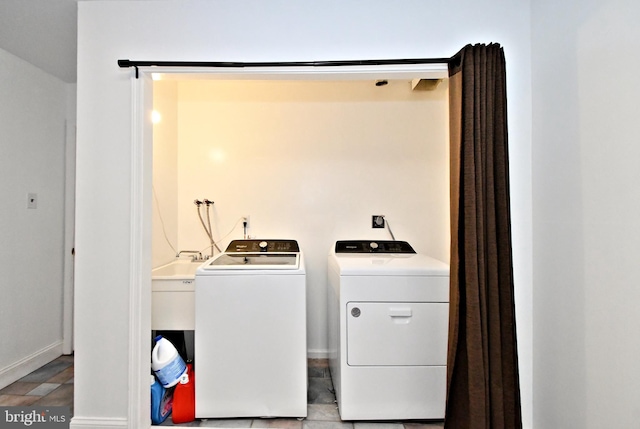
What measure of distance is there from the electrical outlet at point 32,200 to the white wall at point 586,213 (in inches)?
138

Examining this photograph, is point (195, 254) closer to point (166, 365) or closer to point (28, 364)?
point (166, 365)

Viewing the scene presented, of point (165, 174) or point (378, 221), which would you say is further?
point (378, 221)

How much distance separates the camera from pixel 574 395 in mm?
1396

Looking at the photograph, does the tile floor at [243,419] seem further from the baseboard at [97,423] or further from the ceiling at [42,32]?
the ceiling at [42,32]

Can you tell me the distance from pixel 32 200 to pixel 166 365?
1816mm

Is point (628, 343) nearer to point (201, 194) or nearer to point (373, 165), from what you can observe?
point (373, 165)

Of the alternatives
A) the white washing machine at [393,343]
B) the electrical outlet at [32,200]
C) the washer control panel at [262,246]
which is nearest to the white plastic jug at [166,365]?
the washer control panel at [262,246]

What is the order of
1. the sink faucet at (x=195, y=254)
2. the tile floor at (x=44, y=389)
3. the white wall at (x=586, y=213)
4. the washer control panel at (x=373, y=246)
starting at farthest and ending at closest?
1. the sink faucet at (x=195, y=254)
2. the washer control panel at (x=373, y=246)
3. the tile floor at (x=44, y=389)
4. the white wall at (x=586, y=213)

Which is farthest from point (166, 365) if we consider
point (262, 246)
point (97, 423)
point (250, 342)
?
point (262, 246)

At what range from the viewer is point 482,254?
59.9 inches

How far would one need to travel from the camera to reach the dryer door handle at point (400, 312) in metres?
1.81

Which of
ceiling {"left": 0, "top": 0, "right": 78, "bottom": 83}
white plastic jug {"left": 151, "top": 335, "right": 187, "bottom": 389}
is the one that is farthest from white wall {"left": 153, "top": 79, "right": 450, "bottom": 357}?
white plastic jug {"left": 151, "top": 335, "right": 187, "bottom": 389}

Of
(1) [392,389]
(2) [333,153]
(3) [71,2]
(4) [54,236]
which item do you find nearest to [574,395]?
(1) [392,389]

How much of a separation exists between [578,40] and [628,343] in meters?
1.23
